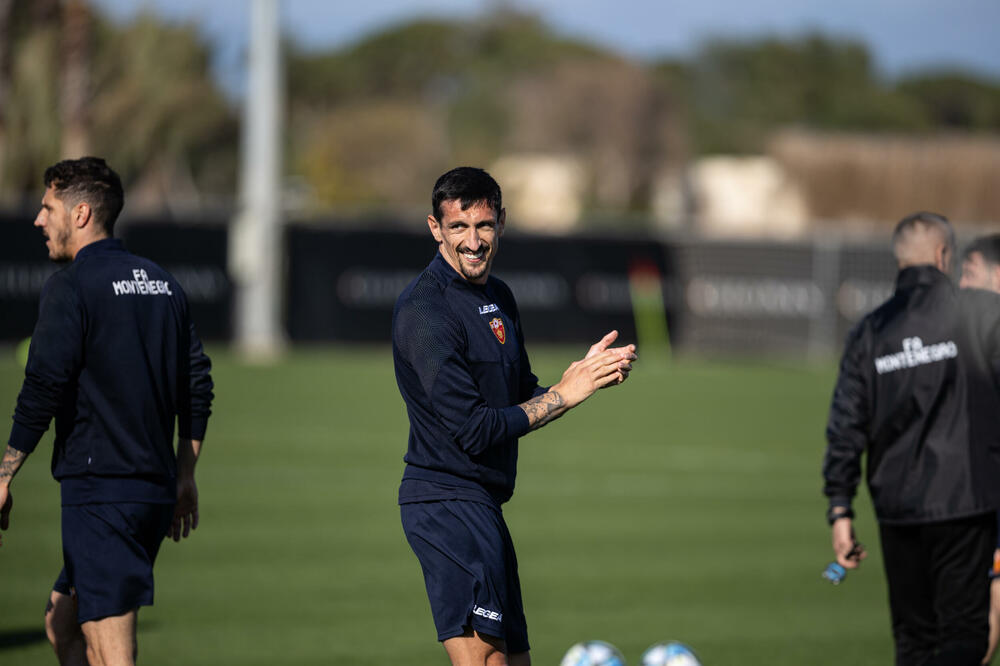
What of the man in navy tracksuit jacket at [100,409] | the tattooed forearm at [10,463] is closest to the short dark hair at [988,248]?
the man in navy tracksuit jacket at [100,409]

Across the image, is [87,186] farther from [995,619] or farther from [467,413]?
[995,619]

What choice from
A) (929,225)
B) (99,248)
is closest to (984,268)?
(929,225)

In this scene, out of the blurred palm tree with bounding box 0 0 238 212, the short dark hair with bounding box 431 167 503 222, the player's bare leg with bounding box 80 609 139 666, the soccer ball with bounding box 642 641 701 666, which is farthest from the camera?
the blurred palm tree with bounding box 0 0 238 212

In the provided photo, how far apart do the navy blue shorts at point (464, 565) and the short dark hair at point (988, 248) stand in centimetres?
271

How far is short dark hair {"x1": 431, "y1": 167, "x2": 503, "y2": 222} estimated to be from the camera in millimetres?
5266

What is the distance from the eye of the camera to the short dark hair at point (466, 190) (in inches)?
207

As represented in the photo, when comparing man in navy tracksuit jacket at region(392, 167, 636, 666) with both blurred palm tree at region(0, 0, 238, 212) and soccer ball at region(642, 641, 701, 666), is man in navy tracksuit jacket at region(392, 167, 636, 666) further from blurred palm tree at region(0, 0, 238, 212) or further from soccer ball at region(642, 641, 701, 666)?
blurred palm tree at region(0, 0, 238, 212)

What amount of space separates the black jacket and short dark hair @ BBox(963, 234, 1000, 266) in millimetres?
273

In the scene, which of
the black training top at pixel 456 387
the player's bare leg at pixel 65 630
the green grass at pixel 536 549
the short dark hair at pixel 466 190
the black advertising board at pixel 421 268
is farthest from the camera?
the black advertising board at pixel 421 268

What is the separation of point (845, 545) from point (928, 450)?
56 centimetres

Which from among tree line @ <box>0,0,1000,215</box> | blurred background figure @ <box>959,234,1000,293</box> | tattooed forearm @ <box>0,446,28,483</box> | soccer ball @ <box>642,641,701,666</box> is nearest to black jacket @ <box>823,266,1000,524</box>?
blurred background figure @ <box>959,234,1000,293</box>

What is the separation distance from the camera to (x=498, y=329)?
5375 mm

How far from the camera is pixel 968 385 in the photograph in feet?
19.6

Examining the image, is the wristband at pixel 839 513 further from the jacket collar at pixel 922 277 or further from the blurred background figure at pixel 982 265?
the blurred background figure at pixel 982 265
